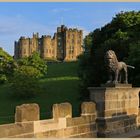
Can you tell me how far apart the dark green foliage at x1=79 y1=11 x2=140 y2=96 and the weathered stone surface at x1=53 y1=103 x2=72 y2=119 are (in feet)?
64.4

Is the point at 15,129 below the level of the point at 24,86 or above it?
below

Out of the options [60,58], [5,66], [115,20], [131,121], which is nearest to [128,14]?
[115,20]

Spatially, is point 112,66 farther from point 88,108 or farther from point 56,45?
point 56,45

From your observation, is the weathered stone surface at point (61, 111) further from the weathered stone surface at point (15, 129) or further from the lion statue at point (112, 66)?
the lion statue at point (112, 66)

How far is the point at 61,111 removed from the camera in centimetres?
1507

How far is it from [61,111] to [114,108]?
145 inches

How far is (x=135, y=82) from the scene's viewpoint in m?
34.9

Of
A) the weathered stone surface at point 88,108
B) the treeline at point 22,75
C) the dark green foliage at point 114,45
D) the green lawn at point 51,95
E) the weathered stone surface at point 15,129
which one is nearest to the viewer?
the weathered stone surface at point 15,129

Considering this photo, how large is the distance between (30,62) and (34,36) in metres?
83.8

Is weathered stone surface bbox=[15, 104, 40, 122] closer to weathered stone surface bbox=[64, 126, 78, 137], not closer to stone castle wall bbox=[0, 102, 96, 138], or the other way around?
stone castle wall bbox=[0, 102, 96, 138]

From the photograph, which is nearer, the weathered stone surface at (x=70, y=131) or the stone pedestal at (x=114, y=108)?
the weathered stone surface at (x=70, y=131)

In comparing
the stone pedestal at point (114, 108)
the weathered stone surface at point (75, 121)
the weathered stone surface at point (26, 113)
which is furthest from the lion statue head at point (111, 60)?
the weathered stone surface at point (26, 113)

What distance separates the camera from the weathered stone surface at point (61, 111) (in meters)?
14.8

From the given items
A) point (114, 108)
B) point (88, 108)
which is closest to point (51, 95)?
point (114, 108)
